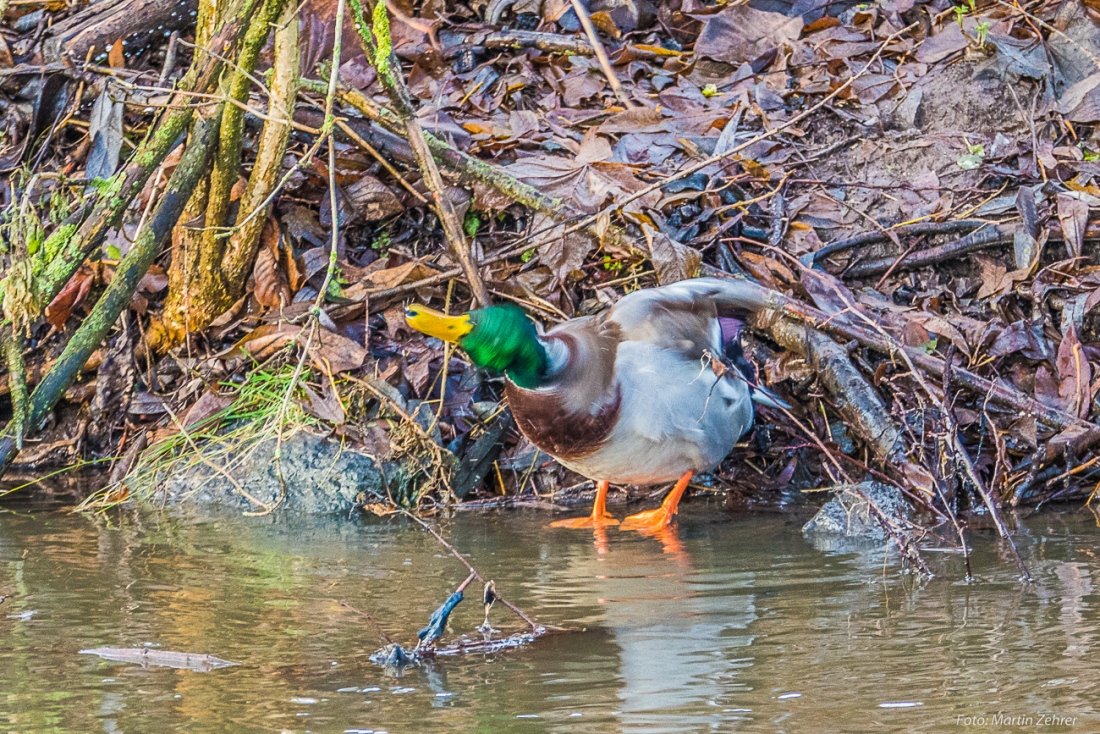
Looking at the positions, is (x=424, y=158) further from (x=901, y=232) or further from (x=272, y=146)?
(x=901, y=232)

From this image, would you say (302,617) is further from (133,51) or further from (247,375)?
(133,51)

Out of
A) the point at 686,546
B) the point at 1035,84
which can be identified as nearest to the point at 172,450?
the point at 686,546

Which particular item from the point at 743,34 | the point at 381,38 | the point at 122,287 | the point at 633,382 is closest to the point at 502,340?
the point at 633,382

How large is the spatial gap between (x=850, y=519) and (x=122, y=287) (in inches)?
97.7

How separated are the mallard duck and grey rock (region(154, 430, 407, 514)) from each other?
76 centimetres

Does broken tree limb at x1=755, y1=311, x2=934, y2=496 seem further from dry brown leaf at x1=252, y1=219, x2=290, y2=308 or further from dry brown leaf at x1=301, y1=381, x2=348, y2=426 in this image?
dry brown leaf at x1=252, y1=219, x2=290, y2=308

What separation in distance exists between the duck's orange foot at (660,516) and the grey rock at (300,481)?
88 cm

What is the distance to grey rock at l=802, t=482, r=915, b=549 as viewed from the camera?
11.8 ft

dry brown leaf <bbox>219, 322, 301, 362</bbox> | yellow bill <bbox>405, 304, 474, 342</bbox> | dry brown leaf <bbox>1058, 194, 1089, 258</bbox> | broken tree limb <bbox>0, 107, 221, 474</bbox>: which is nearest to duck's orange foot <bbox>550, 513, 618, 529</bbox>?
yellow bill <bbox>405, 304, 474, 342</bbox>

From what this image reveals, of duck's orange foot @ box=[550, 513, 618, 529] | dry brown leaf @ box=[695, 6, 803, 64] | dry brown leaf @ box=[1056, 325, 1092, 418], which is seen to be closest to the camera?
duck's orange foot @ box=[550, 513, 618, 529]

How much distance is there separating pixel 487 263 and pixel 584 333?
1.08 metres

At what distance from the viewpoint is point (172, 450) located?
4.60 m

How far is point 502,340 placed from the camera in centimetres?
332

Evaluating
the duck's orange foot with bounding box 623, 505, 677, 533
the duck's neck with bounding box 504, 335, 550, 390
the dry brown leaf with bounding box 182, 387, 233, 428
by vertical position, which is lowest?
the duck's orange foot with bounding box 623, 505, 677, 533
